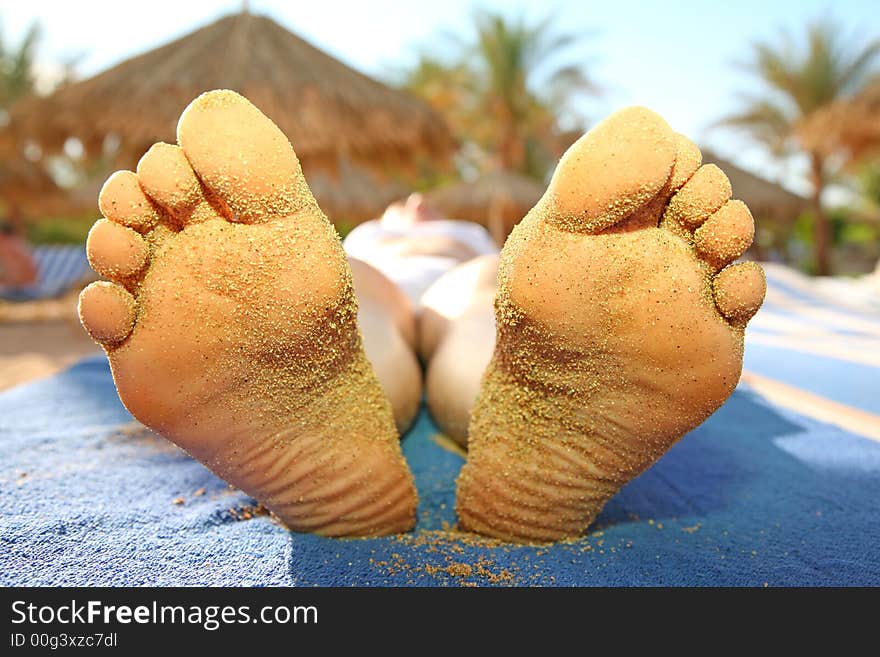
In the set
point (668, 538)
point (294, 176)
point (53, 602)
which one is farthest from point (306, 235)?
point (668, 538)

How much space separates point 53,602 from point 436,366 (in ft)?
1.74

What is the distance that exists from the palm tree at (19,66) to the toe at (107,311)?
528 inches

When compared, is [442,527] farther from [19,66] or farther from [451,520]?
[19,66]

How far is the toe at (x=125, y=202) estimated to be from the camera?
561 mm

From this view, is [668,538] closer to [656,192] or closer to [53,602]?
[656,192]

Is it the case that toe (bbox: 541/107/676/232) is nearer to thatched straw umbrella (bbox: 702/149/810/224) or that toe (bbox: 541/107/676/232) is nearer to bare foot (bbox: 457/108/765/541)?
bare foot (bbox: 457/108/765/541)

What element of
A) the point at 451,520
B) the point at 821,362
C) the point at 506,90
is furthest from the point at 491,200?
the point at 451,520

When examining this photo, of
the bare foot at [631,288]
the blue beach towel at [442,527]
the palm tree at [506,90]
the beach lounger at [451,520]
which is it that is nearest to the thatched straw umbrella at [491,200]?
the palm tree at [506,90]

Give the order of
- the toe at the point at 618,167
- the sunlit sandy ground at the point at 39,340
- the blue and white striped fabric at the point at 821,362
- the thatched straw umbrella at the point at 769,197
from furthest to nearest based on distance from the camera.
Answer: the thatched straw umbrella at the point at 769,197, the sunlit sandy ground at the point at 39,340, the blue and white striped fabric at the point at 821,362, the toe at the point at 618,167

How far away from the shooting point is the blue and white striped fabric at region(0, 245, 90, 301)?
5848 mm

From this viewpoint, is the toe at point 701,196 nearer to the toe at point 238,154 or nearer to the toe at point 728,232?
the toe at point 728,232

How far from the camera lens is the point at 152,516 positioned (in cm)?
75

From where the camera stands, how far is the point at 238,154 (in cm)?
56

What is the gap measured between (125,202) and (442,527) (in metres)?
0.48
